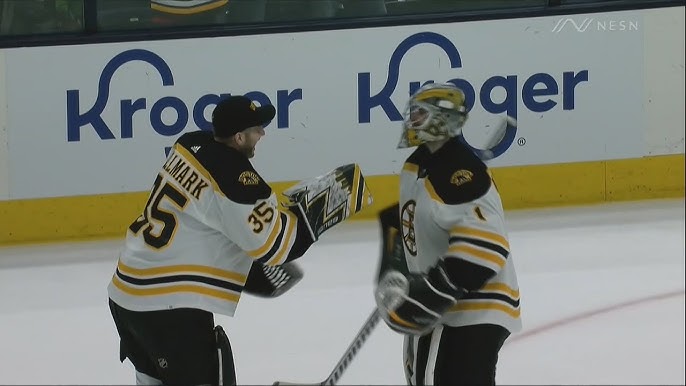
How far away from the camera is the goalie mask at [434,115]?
3186mm

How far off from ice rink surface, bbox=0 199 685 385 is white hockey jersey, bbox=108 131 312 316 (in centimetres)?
110

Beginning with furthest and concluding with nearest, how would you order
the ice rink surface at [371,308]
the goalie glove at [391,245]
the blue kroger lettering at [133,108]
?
the blue kroger lettering at [133,108], the ice rink surface at [371,308], the goalie glove at [391,245]

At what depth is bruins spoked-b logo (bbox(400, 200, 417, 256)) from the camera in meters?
3.27

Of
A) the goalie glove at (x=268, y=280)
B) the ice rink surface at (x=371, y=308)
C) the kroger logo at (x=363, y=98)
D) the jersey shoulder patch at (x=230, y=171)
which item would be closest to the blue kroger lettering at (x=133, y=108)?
the kroger logo at (x=363, y=98)

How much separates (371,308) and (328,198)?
185cm

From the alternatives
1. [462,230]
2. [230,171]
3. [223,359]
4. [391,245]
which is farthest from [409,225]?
[223,359]

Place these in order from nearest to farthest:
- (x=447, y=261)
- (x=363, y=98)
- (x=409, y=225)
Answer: (x=447, y=261) < (x=409, y=225) < (x=363, y=98)

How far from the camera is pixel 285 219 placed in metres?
3.31

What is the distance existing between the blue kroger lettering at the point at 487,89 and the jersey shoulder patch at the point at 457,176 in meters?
3.20

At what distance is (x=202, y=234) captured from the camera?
3.28m

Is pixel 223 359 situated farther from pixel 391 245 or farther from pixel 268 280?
pixel 391 245

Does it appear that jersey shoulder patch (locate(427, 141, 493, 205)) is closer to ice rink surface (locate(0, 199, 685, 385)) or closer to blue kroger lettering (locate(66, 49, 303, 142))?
ice rink surface (locate(0, 199, 685, 385))

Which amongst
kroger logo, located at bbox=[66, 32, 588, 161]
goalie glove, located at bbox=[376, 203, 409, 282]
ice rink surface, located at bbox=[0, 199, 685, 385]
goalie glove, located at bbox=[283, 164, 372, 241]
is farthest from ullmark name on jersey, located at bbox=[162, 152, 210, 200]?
kroger logo, located at bbox=[66, 32, 588, 161]

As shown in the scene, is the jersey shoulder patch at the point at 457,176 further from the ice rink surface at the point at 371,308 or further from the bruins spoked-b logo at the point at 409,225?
the ice rink surface at the point at 371,308
